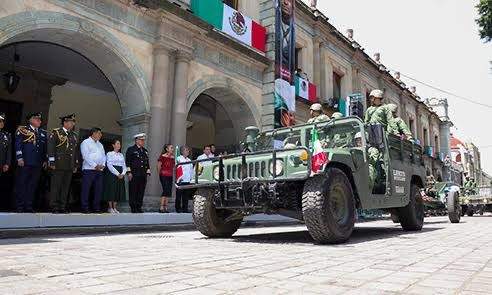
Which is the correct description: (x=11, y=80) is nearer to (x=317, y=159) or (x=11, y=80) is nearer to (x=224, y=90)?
(x=224, y=90)

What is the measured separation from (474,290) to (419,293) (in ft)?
1.14

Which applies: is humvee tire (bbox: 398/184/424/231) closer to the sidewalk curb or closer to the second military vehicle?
the sidewalk curb

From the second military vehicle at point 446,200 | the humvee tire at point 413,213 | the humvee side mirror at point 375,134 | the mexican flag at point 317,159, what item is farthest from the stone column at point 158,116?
the second military vehicle at point 446,200

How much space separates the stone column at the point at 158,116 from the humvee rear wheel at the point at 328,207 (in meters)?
5.71

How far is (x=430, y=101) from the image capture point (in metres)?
42.1

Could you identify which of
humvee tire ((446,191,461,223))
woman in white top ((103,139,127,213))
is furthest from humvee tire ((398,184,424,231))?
woman in white top ((103,139,127,213))

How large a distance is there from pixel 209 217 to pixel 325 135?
2184 millimetres

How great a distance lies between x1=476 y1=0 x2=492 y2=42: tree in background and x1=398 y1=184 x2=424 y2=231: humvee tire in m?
7.52

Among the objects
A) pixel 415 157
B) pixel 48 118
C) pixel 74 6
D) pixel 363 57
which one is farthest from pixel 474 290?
pixel 363 57

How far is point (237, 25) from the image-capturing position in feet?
43.9

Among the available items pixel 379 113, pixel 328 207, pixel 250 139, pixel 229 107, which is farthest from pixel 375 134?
pixel 229 107

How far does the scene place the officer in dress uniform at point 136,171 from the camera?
8.42m

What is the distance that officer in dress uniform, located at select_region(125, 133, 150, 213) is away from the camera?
27.6 ft

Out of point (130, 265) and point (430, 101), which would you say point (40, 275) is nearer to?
point (130, 265)
